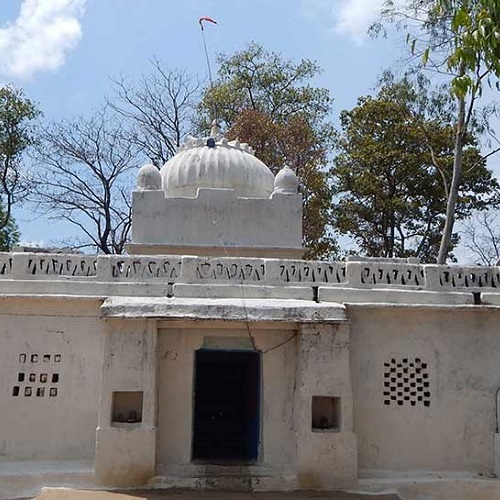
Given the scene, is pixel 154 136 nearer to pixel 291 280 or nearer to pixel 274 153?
pixel 274 153

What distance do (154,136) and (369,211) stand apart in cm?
793

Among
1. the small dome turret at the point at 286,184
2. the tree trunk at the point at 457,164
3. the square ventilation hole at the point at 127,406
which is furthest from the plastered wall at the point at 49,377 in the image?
the tree trunk at the point at 457,164

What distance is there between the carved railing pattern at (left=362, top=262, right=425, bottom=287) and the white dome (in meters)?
3.52

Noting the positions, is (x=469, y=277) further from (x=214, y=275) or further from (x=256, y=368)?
(x=214, y=275)

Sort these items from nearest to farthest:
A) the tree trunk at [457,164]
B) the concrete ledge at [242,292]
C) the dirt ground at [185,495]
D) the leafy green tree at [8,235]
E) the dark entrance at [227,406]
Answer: the dirt ground at [185,495], the concrete ledge at [242,292], the dark entrance at [227,406], the tree trunk at [457,164], the leafy green tree at [8,235]

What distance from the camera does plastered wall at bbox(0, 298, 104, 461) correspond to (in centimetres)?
782

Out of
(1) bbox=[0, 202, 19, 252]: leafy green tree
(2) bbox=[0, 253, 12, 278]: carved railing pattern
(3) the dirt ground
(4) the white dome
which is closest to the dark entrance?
(3) the dirt ground

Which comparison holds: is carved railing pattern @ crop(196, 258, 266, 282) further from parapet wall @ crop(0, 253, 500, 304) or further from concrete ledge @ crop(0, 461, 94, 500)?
concrete ledge @ crop(0, 461, 94, 500)

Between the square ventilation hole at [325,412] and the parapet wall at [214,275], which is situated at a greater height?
the parapet wall at [214,275]

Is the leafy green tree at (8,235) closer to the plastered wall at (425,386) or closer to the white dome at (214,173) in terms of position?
the white dome at (214,173)

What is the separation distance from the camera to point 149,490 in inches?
291

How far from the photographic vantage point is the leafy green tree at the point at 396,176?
19.4m

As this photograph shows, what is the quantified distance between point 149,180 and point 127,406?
447 centimetres

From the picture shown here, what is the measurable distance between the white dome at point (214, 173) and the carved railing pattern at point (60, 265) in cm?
329
